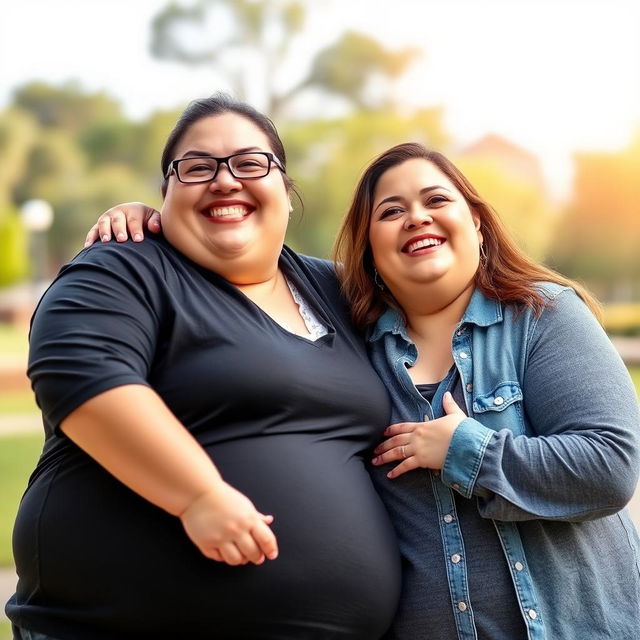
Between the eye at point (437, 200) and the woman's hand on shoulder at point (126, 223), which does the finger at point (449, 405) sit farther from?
the woman's hand on shoulder at point (126, 223)

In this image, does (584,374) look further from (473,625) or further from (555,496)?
(473,625)

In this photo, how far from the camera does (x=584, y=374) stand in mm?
2301

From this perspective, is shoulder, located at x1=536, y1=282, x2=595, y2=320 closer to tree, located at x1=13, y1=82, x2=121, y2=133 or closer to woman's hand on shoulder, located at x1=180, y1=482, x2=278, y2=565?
woman's hand on shoulder, located at x1=180, y1=482, x2=278, y2=565

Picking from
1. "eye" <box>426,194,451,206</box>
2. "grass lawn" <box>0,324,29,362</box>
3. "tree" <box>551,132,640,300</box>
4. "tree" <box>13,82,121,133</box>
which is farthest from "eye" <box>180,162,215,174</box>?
"tree" <box>13,82,121,133</box>

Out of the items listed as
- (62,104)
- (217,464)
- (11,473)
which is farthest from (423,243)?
(62,104)

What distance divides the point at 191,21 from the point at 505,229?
4329 centimetres

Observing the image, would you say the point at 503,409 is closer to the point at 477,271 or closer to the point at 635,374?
the point at 477,271

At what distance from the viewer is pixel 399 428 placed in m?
2.46

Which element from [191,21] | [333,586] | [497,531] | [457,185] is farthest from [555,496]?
[191,21]

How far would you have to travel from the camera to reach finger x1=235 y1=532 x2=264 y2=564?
1980mm

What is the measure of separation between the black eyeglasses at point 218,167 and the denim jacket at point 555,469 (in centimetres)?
76

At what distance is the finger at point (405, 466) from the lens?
2.36 m

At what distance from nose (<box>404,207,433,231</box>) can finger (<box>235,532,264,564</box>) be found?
99cm

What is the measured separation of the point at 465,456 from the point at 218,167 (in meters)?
0.96
